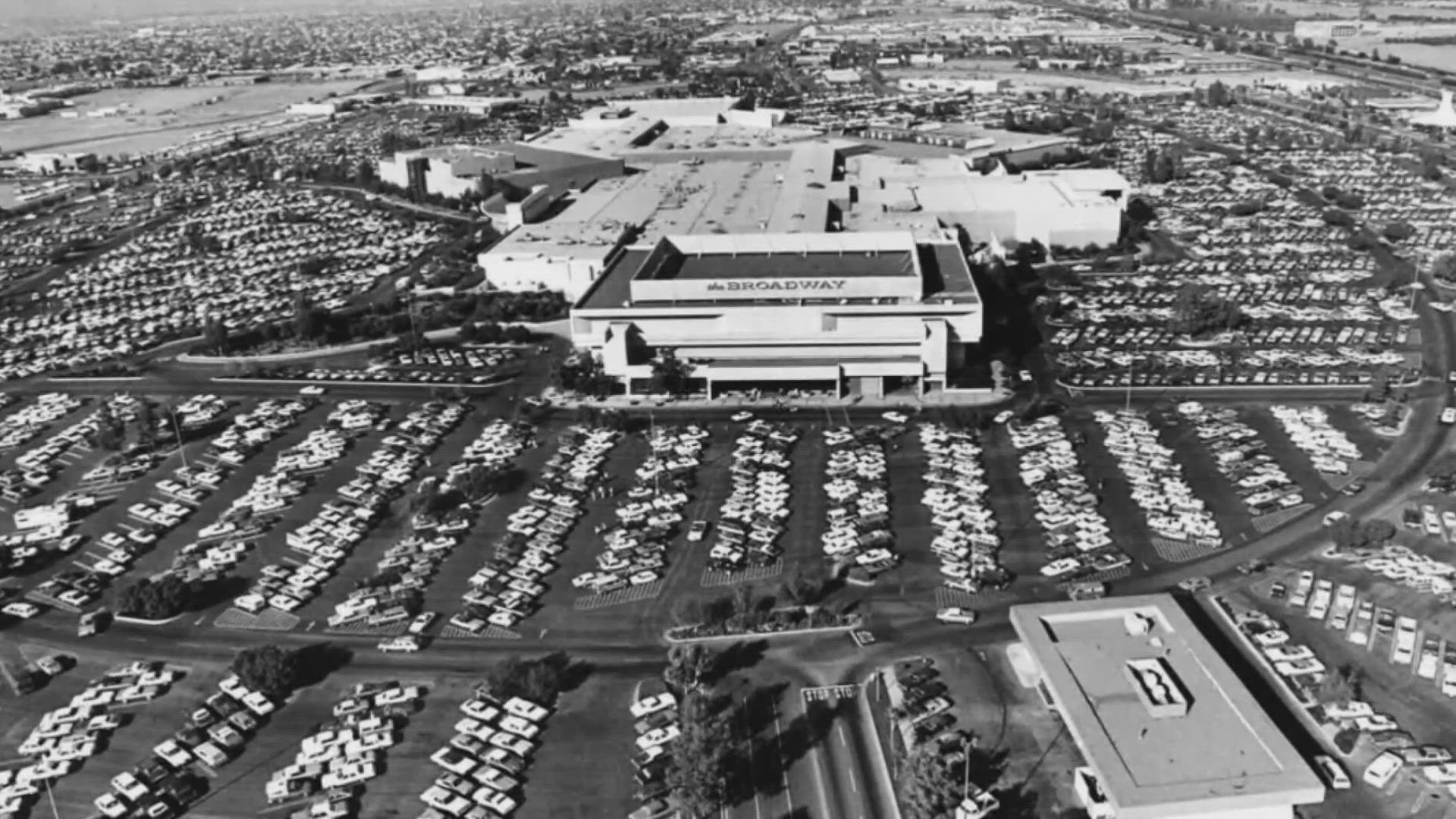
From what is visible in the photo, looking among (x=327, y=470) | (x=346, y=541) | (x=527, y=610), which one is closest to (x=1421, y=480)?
(x=527, y=610)

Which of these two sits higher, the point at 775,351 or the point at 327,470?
the point at 775,351

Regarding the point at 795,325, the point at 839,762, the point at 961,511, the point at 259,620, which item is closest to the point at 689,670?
the point at 839,762

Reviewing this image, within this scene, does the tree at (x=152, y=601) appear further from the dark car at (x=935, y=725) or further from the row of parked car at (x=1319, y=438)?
the row of parked car at (x=1319, y=438)

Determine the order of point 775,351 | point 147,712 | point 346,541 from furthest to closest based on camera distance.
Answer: point 775,351 < point 346,541 < point 147,712

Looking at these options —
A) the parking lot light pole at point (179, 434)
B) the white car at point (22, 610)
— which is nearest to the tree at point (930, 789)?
the white car at point (22, 610)

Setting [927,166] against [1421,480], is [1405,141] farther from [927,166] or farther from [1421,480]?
[1421,480]

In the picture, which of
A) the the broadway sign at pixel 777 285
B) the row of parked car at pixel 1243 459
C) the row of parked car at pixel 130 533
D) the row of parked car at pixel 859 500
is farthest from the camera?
the the broadway sign at pixel 777 285
